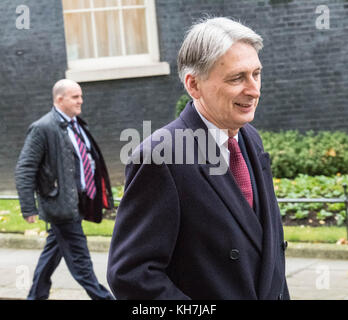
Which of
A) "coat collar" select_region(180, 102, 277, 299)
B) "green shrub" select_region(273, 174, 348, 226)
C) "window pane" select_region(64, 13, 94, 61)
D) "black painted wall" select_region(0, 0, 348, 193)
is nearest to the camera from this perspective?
"coat collar" select_region(180, 102, 277, 299)

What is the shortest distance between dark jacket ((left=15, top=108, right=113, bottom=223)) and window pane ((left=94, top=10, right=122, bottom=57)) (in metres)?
5.73

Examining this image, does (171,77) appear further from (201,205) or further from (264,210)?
(201,205)

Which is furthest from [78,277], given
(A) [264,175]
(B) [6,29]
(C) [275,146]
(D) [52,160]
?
(B) [6,29]

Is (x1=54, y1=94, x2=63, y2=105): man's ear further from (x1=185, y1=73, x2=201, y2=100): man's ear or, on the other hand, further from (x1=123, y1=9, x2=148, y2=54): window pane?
(x1=123, y1=9, x2=148, y2=54): window pane

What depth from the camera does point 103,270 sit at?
28.0ft

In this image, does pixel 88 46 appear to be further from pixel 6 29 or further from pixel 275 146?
pixel 275 146

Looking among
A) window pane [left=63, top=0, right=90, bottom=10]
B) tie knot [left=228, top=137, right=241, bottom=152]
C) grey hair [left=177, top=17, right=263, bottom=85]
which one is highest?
window pane [left=63, top=0, right=90, bottom=10]

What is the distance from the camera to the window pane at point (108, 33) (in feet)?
42.0

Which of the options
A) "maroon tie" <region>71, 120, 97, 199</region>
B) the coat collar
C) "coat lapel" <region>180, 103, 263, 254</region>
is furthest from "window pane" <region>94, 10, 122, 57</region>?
"coat lapel" <region>180, 103, 263, 254</region>

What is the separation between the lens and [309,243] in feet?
28.8

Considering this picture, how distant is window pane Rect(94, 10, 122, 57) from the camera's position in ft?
42.0

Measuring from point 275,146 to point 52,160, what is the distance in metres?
5.37

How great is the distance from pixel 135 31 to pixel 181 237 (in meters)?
10.3

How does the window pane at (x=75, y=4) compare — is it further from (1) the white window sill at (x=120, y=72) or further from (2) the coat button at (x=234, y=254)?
(2) the coat button at (x=234, y=254)
